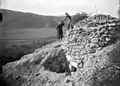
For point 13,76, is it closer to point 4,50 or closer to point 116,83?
point 4,50

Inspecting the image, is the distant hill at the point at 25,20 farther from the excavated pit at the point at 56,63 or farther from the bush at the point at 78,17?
the excavated pit at the point at 56,63

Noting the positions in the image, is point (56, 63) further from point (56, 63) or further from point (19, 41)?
point (19, 41)

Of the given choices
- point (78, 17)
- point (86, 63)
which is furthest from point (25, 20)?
point (86, 63)

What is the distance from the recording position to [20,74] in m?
5.99

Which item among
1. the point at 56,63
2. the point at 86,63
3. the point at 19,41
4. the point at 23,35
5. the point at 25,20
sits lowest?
the point at 56,63

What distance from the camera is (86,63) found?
3.78 m

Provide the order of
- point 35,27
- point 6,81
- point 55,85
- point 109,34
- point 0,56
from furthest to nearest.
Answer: point 35,27 < point 0,56 < point 6,81 < point 55,85 < point 109,34

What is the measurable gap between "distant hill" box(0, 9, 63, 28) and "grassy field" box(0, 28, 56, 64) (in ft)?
1.44

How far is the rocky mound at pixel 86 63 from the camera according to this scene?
332 cm

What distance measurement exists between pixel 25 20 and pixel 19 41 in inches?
84.1

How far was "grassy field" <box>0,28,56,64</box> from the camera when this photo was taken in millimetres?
8047

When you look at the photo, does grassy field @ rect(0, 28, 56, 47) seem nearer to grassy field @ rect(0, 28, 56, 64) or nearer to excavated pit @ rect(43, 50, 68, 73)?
grassy field @ rect(0, 28, 56, 64)

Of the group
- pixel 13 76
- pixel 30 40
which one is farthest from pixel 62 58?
pixel 30 40

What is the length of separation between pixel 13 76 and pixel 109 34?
5.03 m
